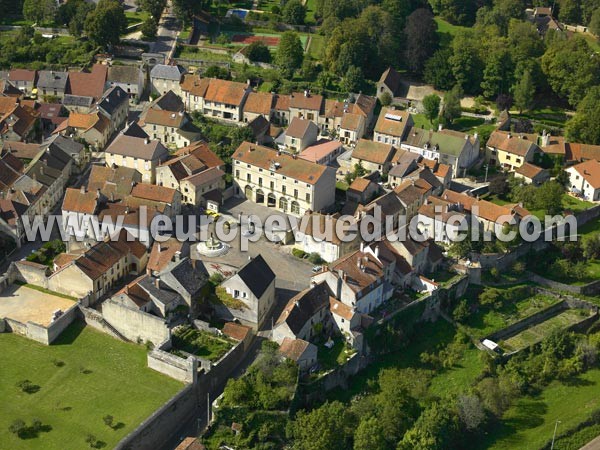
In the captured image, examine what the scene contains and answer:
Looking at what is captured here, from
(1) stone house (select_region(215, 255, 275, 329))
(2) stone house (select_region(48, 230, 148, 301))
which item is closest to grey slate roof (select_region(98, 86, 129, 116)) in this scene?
(2) stone house (select_region(48, 230, 148, 301))

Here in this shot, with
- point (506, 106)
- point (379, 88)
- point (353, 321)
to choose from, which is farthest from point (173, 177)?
point (506, 106)

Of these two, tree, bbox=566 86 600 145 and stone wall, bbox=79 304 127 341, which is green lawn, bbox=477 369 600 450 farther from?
tree, bbox=566 86 600 145

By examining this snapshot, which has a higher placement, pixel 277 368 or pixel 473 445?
pixel 277 368

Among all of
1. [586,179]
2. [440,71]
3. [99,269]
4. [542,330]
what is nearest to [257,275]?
[99,269]

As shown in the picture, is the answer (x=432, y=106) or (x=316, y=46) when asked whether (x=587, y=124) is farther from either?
(x=316, y=46)

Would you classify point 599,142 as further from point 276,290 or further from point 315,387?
point 315,387

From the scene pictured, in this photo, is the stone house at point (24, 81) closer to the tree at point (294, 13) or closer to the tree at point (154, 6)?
the tree at point (154, 6)
